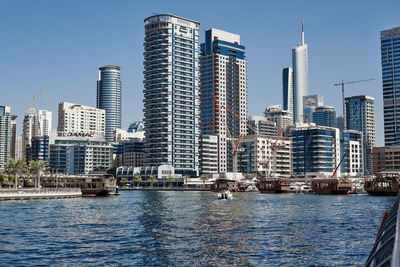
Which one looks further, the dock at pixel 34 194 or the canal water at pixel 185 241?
the dock at pixel 34 194

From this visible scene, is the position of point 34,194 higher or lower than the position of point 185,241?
lower

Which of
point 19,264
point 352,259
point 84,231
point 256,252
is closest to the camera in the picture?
point 19,264

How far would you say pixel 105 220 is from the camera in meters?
91.5

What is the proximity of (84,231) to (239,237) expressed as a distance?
2576 cm

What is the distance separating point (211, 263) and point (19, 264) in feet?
65.0

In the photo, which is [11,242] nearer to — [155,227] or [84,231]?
[84,231]

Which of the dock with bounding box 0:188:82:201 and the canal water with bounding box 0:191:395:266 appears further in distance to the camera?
the dock with bounding box 0:188:82:201

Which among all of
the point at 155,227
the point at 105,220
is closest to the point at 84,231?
the point at 155,227

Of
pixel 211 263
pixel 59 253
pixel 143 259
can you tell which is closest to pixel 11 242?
pixel 59 253

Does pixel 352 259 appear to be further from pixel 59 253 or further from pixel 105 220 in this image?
pixel 105 220

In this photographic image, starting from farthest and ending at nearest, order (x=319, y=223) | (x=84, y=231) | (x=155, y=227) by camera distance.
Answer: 1. (x=319, y=223)
2. (x=155, y=227)
3. (x=84, y=231)

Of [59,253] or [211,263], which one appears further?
[59,253]

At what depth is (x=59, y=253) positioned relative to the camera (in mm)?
52812

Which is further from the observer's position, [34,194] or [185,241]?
[34,194]
